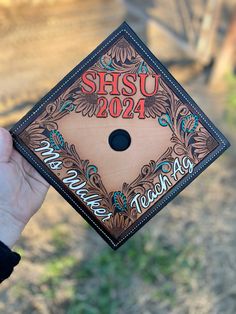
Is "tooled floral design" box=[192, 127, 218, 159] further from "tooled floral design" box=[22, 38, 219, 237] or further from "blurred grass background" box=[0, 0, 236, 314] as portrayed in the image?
"blurred grass background" box=[0, 0, 236, 314]

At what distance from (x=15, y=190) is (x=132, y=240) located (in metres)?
1.43

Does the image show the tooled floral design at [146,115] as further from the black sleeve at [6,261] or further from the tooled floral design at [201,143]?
the black sleeve at [6,261]

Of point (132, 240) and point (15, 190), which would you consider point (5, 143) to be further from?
point (132, 240)

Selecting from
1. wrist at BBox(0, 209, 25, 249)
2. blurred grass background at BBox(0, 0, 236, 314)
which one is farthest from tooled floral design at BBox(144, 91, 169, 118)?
blurred grass background at BBox(0, 0, 236, 314)

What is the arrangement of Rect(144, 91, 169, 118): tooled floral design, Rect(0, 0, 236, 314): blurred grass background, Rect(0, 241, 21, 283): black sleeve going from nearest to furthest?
Rect(0, 241, 21, 283): black sleeve
Rect(144, 91, 169, 118): tooled floral design
Rect(0, 0, 236, 314): blurred grass background

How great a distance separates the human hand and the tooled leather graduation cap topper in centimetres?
9

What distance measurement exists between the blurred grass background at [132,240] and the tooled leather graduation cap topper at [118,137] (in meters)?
1.19

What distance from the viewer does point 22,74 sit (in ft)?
14.2

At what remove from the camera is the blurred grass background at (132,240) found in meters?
2.70

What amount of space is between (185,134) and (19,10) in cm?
383

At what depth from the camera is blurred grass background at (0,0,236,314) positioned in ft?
8.84

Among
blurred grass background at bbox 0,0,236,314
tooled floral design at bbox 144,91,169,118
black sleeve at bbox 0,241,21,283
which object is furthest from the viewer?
blurred grass background at bbox 0,0,236,314

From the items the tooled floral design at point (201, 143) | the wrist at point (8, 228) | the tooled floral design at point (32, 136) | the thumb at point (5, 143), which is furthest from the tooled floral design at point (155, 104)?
the wrist at point (8, 228)

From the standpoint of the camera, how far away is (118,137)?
166cm
